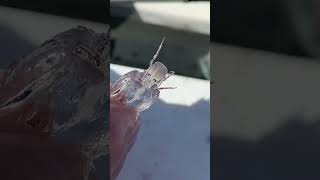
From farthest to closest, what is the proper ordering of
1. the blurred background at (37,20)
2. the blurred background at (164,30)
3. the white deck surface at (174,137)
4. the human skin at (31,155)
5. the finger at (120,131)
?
the blurred background at (164,30)
the blurred background at (37,20)
the white deck surface at (174,137)
the finger at (120,131)
the human skin at (31,155)

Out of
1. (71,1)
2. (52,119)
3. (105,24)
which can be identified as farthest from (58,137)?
(71,1)

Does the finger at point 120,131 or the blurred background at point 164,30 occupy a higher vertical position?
the finger at point 120,131

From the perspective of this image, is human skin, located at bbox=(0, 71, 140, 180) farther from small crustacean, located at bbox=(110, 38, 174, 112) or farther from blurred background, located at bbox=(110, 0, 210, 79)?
blurred background, located at bbox=(110, 0, 210, 79)

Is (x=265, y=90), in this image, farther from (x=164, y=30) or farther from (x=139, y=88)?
(x=164, y=30)

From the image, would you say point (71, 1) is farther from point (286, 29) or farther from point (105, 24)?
point (286, 29)

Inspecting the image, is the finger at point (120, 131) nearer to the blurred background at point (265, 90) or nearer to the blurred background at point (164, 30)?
the blurred background at point (265, 90)

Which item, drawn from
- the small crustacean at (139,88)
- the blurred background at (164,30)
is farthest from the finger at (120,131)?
the blurred background at (164,30)
